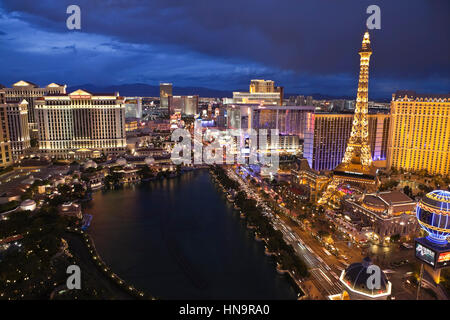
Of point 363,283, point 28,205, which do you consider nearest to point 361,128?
point 363,283

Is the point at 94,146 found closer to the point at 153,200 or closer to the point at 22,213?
the point at 153,200

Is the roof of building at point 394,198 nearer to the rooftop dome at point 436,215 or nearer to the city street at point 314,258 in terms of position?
the rooftop dome at point 436,215

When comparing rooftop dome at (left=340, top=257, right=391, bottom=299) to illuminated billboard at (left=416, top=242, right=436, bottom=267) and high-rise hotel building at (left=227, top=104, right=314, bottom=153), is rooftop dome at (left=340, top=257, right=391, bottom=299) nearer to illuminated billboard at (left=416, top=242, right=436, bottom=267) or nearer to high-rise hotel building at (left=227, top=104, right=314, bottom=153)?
illuminated billboard at (left=416, top=242, right=436, bottom=267)

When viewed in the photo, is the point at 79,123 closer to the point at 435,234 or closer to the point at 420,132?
the point at 435,234

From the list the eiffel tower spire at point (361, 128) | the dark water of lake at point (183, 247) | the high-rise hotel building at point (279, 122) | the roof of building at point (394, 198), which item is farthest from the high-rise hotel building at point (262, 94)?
the roof of building at point (394, 198)

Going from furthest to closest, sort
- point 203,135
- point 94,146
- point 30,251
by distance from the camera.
A: point 203,135
point 94,146
point 30,251

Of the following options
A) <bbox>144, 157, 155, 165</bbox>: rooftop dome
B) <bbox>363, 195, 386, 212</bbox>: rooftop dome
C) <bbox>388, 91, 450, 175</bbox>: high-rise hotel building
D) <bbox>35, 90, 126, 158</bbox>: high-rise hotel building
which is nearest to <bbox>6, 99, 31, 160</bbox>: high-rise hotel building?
<bbox>35, 90, 126, 158</bbox>: high-rise hotel building
